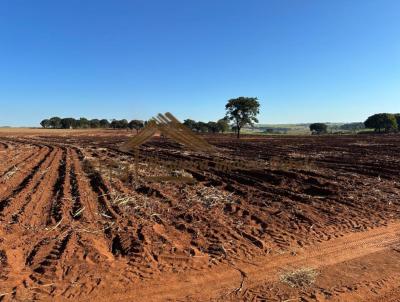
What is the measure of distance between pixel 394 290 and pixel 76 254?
491cm

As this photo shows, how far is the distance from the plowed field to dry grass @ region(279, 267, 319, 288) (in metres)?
0.11

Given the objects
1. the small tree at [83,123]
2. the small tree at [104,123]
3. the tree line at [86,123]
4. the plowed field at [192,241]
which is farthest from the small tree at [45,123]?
the plowed field at [192,241]

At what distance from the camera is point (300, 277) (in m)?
5.19

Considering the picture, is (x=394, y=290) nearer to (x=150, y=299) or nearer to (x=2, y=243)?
(x=150, y=299)

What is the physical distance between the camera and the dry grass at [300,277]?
499 centimetres

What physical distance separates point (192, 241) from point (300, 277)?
2121mm

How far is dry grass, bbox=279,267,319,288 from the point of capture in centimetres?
499

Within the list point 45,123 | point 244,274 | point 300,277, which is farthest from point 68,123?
point 300,277

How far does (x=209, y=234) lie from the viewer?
6848 millimetres

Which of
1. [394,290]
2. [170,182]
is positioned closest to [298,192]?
[170,182]

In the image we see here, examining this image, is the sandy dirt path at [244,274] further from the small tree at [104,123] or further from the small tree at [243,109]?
the small tree at [104,123]

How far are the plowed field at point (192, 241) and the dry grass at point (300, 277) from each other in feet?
0.37

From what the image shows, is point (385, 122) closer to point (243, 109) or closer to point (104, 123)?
point (243, 109)

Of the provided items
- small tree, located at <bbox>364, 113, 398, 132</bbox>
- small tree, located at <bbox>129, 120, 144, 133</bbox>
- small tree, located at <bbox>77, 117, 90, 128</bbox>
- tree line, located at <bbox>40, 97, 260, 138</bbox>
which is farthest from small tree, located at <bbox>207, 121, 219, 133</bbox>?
small tree, located at <bbox>77, 117, 90, 128</bbox>
